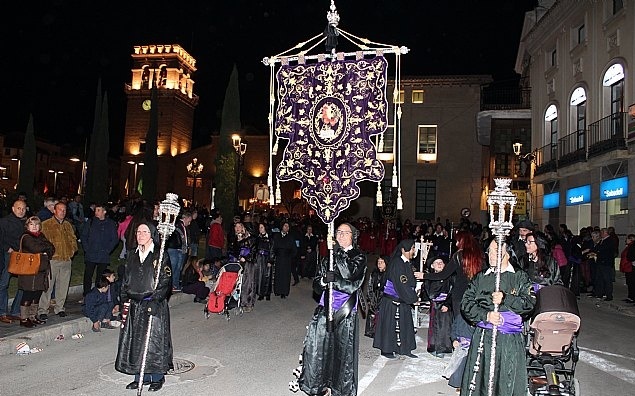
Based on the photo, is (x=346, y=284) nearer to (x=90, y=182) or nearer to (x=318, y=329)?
(x=318, y=329)

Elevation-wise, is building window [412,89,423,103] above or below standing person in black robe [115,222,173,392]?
above

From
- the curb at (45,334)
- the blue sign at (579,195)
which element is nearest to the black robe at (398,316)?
the curb at (45,334)

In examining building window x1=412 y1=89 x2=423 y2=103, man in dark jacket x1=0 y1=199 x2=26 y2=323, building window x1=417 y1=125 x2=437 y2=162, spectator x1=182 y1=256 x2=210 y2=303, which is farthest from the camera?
building window x1=412 y1=89 x2=423 y2=103

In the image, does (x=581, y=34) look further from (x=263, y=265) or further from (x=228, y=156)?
(x=228, y=156)

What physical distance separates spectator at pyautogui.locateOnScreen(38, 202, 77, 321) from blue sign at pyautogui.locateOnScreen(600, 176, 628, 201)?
58.7 feet

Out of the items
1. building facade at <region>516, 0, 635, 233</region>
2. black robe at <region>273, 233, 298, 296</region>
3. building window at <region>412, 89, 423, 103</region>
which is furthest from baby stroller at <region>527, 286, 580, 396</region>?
building window at <region>412, 89, 423, 103</region>

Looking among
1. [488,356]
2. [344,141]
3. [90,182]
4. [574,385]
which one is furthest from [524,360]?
[90,182]

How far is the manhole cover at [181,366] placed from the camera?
7446 mm

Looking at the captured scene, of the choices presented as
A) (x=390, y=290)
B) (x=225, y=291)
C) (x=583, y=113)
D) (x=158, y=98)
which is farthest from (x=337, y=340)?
(x=158, y=98)

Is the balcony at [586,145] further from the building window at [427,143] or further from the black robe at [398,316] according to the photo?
the black robe at [398,316]

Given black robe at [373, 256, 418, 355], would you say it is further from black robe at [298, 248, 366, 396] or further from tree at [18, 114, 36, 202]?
tree at [18, 114, 36, 202]

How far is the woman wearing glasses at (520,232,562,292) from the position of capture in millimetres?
8297

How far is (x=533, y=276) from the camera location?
838 centimetres

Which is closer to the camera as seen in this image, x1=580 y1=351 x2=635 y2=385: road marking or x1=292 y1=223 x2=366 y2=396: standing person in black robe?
x1=292 y1=223 x2=366 y2=396: standing person in black robe
